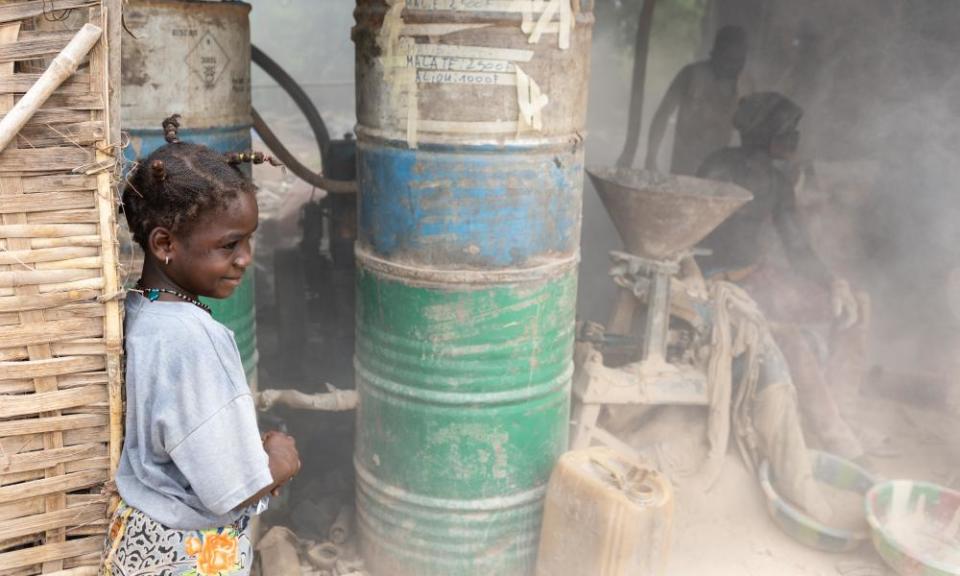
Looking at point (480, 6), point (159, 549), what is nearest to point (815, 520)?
point (480, 6)

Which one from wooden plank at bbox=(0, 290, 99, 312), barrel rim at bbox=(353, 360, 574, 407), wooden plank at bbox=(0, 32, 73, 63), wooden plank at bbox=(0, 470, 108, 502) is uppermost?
wooden plank at bbox=(0, 32, 73, 63)

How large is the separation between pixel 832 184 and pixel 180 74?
5168 mm

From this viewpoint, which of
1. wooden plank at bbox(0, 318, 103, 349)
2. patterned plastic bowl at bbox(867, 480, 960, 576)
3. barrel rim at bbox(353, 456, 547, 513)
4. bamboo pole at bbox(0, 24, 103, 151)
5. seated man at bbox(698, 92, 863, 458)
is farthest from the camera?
seated man at bbox(698, 92, 863, 458)

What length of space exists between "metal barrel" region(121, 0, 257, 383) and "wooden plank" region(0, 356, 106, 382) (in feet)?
5.30

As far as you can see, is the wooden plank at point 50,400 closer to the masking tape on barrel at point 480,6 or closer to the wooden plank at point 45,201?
the wooden plank at point 45,201

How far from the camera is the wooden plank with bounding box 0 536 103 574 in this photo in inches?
76.9

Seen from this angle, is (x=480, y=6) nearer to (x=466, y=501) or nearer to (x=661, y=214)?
(x=661, y=214)

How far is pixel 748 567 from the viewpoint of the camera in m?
3.96

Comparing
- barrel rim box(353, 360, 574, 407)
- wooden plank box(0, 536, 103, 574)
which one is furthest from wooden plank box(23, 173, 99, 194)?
barrel rim box(353, 360, 574, 407)

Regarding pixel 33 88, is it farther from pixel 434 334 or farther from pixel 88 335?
pixel 434 334

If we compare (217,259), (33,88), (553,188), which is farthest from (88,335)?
(553,188)

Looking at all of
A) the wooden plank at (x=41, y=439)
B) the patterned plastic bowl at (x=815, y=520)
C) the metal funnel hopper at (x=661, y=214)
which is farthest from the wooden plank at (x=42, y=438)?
the patterned plastic bowl at (x=815, y=520)

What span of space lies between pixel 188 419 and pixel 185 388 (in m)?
0.06

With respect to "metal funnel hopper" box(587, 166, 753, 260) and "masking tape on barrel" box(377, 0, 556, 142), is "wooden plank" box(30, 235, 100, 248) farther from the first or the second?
"metal funnel hopper" box(587, 166, 753, 260)
